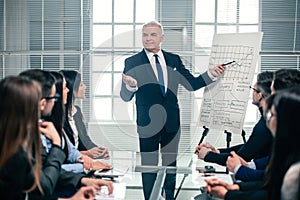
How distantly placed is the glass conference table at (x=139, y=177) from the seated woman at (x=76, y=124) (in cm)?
12

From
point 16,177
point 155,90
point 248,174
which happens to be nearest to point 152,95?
point 155,90

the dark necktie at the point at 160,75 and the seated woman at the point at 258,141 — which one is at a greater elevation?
the dark necktie at the point at 160,75

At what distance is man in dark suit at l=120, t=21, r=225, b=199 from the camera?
427 centimetres

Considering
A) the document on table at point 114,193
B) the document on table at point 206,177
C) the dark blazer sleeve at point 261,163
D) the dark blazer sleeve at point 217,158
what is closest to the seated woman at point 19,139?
the document on table at point 114,193

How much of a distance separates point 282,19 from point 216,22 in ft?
2.10

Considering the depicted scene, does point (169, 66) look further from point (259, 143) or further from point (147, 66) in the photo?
point (259, 143)

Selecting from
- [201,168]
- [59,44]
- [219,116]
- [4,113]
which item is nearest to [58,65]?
[59,44]

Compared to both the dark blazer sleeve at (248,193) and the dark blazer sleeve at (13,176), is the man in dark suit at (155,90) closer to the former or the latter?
the dark blazer sleeve at (248,193)

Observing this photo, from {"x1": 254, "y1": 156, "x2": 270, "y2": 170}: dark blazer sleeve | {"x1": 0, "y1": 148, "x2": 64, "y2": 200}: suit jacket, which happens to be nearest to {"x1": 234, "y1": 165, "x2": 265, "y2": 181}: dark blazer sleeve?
{"x1": 254, "y1": 156, "x2": 270, "y2": 170}: dark blazer sleeve

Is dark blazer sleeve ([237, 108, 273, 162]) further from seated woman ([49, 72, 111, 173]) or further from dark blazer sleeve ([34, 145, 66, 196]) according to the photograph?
dark blazer sleeve ([34, 145, 66, 196])

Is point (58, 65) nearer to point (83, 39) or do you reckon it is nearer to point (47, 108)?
point (83, 39)

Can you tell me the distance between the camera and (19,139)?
2.03 m

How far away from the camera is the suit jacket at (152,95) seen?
14.0ft

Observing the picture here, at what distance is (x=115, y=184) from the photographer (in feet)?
9.15
